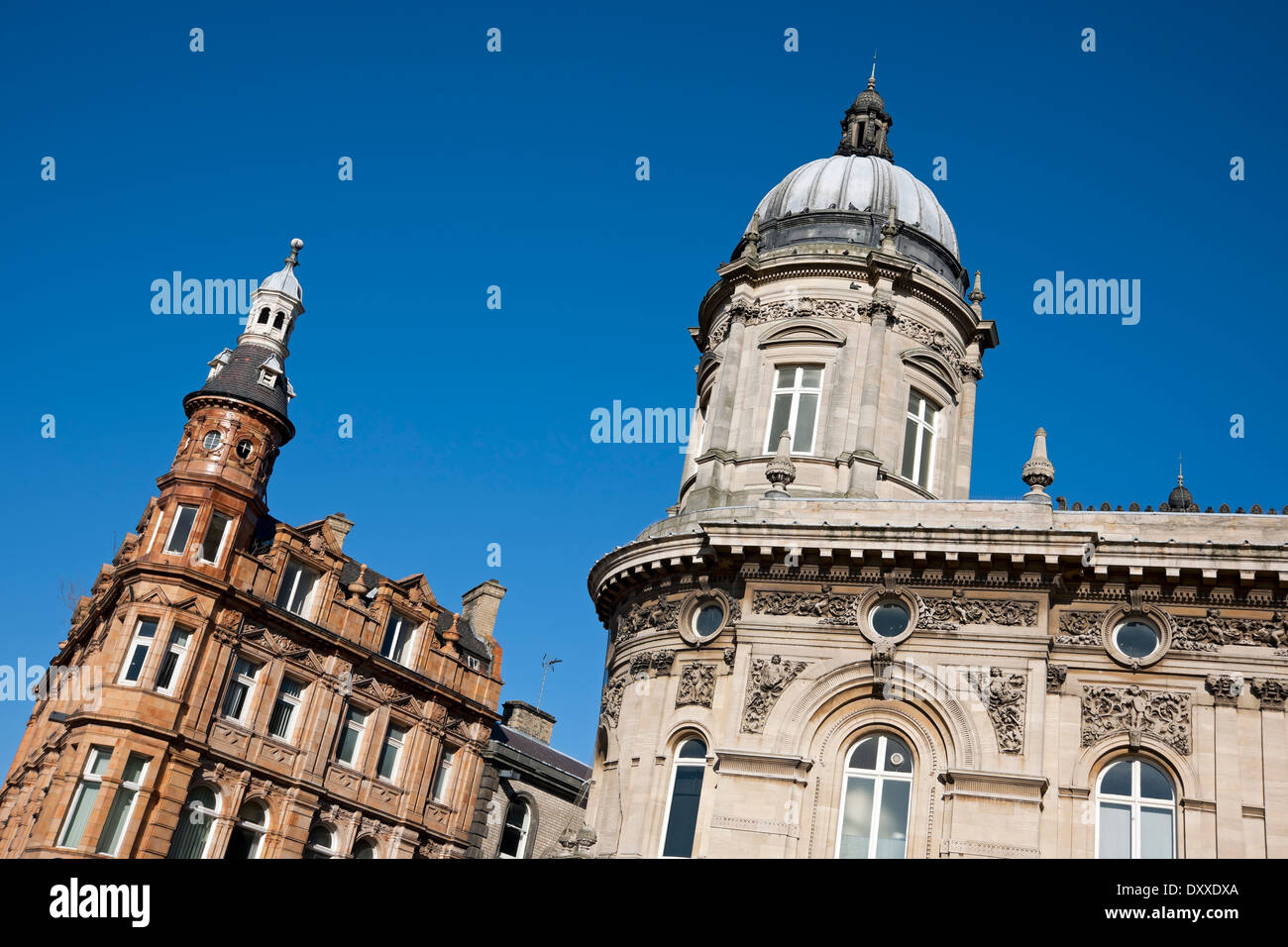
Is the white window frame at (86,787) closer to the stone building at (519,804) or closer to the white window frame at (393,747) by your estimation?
the white window frame at (393,747)

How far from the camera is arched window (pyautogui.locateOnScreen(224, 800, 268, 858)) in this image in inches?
1517

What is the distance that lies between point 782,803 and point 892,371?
39.8 feet

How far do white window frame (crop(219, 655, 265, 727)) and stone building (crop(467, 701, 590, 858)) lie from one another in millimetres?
9590

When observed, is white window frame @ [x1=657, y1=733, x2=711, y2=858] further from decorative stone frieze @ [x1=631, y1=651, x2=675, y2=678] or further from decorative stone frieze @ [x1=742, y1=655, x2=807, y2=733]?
decorative stone frieze @ [x1=631, y1=651, x2=675, y2=678]

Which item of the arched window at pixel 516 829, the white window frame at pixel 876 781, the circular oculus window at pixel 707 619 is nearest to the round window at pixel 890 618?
the white window frame at pixel 876 781

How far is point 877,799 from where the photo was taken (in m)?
24.3

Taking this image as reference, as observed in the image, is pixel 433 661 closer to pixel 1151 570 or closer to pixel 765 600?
pixel 765 600

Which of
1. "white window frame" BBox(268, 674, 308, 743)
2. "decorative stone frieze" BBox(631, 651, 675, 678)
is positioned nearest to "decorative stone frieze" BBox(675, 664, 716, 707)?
"decorative stone frieze" BBox(631, 651, 675, 678)

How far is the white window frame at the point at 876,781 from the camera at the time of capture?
2383 cm

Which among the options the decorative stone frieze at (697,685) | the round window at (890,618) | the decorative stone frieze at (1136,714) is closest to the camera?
the decorative stone frieze at (1136,714)

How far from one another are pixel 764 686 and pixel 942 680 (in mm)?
3475

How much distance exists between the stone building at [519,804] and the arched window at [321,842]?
5.35m

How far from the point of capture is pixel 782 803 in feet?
79.3
